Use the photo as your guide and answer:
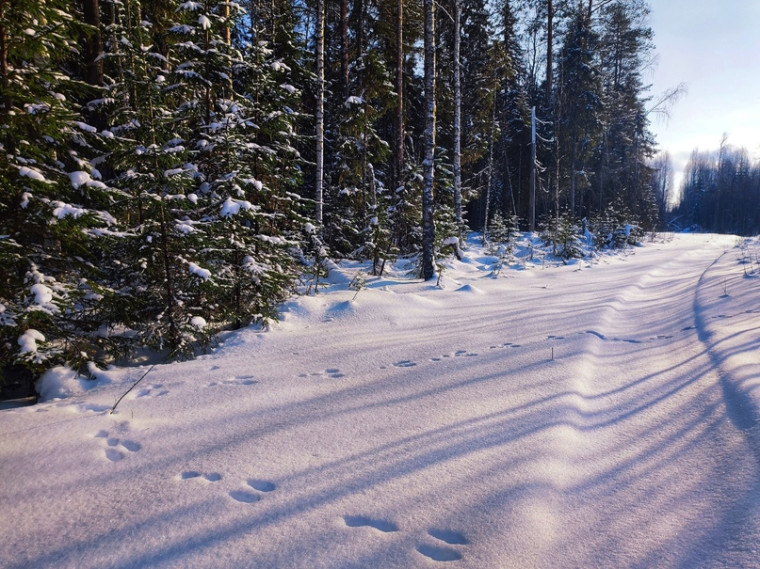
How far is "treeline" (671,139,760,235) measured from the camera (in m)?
63.4

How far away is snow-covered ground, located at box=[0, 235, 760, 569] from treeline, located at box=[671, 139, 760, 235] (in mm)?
74015

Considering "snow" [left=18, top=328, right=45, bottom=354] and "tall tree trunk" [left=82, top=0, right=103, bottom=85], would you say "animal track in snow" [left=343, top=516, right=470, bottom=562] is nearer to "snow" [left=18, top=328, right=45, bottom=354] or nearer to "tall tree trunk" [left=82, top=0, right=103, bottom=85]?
"snow" [left=18, top=328, right=45, bottom=354]

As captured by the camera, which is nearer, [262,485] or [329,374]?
[262,485]

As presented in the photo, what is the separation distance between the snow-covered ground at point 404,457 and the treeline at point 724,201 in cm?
7402

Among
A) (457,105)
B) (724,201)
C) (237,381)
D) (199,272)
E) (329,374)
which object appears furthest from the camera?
(724,201)

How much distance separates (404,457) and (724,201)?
8765 centimetres

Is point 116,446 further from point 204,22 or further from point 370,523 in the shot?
point 204,22

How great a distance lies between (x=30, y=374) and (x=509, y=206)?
29258 millimetres

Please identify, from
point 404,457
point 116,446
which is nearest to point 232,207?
point 116,446

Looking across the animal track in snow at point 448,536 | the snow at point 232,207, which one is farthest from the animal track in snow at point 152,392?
the animal track in snow at point 448,536

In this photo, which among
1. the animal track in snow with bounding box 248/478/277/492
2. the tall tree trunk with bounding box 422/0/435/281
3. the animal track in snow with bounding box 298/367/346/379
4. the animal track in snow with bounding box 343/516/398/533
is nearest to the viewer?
the animal track in snow with bounding box 343/516/398/533

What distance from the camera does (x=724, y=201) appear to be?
65562 mm

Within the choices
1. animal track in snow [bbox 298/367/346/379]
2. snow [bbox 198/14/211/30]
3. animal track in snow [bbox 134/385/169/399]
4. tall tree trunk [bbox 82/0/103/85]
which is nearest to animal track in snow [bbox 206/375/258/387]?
animal track in snow [bbox 134/385/169/399]

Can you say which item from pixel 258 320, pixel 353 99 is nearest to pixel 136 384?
pixel 258 320
